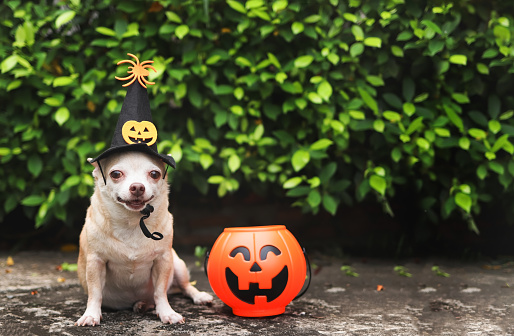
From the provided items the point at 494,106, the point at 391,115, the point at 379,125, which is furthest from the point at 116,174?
the point at 494,106

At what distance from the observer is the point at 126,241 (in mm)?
2619

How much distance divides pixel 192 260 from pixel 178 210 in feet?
2.37

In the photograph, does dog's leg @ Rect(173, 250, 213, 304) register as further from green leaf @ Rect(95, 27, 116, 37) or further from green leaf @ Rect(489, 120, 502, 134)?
green leaf @ Rect(489, 120, 502, 134)

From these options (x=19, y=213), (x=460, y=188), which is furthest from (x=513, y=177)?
(x=19, y=213)

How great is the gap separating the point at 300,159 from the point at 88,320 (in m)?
1.94

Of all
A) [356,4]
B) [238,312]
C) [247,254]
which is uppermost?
[356,4]

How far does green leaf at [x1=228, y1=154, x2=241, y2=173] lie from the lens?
3799 mm

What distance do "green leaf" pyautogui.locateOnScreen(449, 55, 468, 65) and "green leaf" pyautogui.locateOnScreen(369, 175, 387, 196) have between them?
1010 millimetres

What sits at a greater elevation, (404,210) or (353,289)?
(404,210)

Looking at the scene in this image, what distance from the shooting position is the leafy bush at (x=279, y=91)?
3746 mm

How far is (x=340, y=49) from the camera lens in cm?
390

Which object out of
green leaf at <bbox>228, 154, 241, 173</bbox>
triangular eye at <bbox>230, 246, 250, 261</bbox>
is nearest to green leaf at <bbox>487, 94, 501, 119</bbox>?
green leaf at <bbox>228, 154, 241, 173</bbox>

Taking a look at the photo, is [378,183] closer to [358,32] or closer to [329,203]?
[329,203]

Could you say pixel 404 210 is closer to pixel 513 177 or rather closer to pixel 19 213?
pixel 513 177
